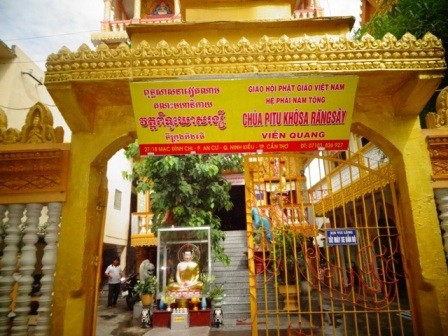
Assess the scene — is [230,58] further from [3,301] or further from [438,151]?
[3,301]

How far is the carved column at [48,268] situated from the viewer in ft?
9.50

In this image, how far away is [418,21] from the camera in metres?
5.38

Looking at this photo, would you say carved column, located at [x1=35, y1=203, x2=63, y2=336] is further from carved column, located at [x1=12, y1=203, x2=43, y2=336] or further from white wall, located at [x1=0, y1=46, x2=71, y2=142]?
white wall, located at [x1=0, y1=46, x2=71, y2=142]

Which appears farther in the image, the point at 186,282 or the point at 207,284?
the point at 207,284

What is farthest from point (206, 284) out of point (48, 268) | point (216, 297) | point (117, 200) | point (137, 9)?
point (137, 9)

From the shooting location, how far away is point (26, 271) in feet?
9.93

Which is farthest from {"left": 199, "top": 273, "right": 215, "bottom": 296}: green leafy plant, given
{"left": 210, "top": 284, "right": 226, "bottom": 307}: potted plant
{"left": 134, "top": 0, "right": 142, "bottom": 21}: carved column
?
{"left": 134, "top": 0, "right": 142, "bottom": 21}: carved column

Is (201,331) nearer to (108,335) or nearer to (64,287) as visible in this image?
(108,335)

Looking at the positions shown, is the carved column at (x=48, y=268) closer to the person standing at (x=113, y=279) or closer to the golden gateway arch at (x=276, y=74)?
the golden gateway arch at (x=276, y=74)

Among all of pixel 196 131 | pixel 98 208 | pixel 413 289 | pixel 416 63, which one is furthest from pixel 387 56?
pixel 98 208

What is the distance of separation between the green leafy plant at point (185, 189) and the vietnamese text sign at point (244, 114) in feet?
18.1

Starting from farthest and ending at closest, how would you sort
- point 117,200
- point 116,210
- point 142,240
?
point 117,200, point 116,210, point 142,240

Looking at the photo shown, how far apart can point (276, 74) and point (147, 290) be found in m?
8.28

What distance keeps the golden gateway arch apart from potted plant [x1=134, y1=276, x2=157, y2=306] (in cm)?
646
